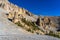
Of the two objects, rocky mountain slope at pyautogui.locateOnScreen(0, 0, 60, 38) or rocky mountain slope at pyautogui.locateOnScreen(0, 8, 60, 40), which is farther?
rocky mountain slope at pyautogui.locateOnScreen(0, 0, 60, 38)

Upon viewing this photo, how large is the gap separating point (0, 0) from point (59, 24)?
49097 millimetres

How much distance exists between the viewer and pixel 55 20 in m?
120

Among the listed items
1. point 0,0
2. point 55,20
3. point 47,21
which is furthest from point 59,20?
point 0,0

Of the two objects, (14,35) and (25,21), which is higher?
(25,21)

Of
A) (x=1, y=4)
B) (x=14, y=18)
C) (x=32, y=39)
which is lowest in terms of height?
(x=32, y=39)

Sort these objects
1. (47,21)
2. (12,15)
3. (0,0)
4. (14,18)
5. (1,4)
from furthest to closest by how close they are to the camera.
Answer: (47,21) → (0,0) → (1,4) → (12,15) → (14,18)

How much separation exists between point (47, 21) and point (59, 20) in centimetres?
2306

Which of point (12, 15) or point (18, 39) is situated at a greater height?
point (12, 15)

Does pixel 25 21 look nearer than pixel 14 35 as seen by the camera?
No

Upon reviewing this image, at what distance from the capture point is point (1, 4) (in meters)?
70.4

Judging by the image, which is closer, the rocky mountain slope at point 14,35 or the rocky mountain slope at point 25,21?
the rocky mountain slope at point 14,35

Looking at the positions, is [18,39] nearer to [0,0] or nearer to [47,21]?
[0,0]

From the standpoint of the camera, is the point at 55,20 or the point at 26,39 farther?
the point at 55,20

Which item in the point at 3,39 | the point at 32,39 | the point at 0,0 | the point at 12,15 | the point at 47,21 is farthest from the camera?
the point at 47,21
